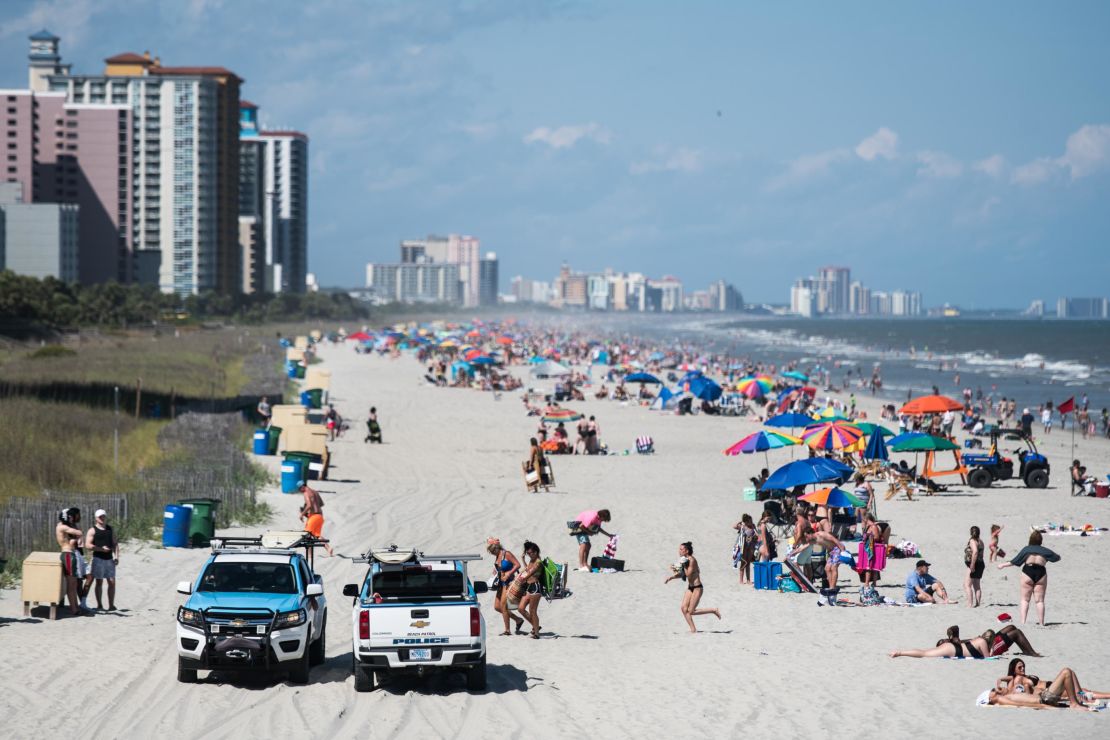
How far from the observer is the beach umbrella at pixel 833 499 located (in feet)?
63.1

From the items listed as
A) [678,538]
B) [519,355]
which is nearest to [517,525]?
[678,538]

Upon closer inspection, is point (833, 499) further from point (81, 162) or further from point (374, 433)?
point (81, 162)

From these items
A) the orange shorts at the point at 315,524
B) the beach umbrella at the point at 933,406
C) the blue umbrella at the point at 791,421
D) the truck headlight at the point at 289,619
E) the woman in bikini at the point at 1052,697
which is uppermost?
the beach umbrella at the point at 933,406

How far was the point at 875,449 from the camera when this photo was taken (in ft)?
83.7

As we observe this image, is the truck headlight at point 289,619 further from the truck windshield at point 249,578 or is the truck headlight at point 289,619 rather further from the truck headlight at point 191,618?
the truck headlight at point 191,618

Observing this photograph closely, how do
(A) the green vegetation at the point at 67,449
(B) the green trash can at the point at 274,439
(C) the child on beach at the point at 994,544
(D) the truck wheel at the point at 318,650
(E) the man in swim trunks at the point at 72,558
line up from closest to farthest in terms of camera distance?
(D) the truck wheel at the point at 318,650
(E) the man in swim trunks at the point at 72,558
(C) the child on beach at the point at 994,544
(A) the green vegetation at the point at 67,449
(B) the green trash can at the point at 274,439

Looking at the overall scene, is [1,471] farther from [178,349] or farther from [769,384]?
[178,349]

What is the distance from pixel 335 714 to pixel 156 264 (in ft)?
472

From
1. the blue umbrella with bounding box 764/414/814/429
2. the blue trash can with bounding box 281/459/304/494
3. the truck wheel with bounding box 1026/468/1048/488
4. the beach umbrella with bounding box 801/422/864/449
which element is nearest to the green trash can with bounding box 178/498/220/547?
the blue trash can with bounding box 281/459/304/494

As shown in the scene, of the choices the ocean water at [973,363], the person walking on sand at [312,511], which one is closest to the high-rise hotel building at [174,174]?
the ocean water at [973,363]

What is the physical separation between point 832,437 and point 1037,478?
5530 mm

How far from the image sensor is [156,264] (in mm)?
147000

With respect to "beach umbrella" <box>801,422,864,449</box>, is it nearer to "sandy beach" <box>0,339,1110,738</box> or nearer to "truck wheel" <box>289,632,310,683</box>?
"sandy beach" <box>0,339,1110,738</box>

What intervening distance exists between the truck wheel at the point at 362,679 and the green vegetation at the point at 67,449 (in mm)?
11312
